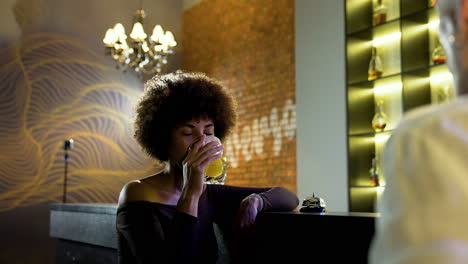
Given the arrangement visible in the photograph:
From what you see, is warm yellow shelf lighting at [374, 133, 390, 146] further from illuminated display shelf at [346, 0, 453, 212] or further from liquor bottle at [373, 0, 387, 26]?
liquor bottle at [373, 0, 387, 26]

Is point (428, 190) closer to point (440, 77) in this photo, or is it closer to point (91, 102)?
point (440, 77)

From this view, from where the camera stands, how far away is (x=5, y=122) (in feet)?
19.8

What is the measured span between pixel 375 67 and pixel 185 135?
3.16m

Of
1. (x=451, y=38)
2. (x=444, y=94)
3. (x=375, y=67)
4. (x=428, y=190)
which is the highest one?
(x=375, y=67)

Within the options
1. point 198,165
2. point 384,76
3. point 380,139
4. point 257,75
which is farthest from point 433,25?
point 198,165

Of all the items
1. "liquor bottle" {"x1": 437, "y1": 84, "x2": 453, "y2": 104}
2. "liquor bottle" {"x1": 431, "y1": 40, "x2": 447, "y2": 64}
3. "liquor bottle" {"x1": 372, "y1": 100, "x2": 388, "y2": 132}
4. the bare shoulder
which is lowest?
the bare shoulder

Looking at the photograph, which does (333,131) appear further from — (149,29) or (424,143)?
(424,143)

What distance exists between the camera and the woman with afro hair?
4.80 ft

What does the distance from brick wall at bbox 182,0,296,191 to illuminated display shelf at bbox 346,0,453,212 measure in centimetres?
87

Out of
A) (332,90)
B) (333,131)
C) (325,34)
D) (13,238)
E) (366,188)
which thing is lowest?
(13,238)

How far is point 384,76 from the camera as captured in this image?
14.5ft

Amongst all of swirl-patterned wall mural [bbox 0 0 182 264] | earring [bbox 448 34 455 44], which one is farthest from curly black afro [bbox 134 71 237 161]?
swirl-patterned wall mural [bbox 0 0 182 264]

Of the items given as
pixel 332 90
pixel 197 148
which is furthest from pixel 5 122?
pixel 197 148

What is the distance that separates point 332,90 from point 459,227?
4661 millimetres
